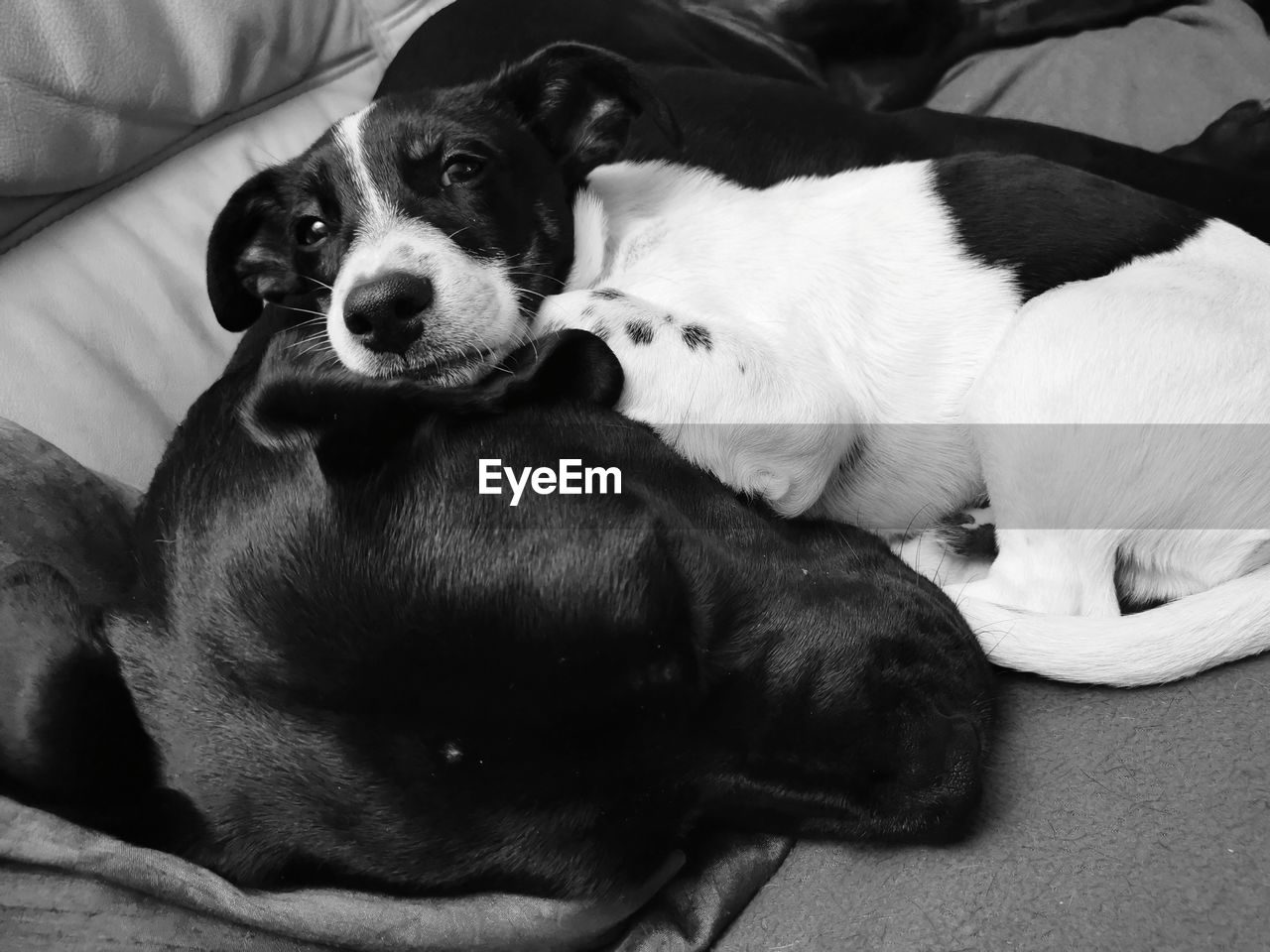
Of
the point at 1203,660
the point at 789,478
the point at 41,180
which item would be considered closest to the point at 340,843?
the point at 789,478

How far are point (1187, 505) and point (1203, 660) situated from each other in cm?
29

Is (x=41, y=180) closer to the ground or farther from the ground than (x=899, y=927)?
farther from the ground

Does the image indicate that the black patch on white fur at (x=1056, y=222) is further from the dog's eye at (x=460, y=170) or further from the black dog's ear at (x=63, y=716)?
the black dog's ear at (x=63, y=716)

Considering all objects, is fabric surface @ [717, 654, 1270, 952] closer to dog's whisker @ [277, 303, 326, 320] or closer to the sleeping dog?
the sleeping dog

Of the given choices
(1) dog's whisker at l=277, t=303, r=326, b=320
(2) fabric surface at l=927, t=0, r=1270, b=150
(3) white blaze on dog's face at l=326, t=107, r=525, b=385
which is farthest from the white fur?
(2) fabric surface at l=927, t=0, r=1270, b=150

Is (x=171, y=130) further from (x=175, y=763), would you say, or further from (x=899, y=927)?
(x=899, y=927)

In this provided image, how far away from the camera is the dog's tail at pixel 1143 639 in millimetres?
1184

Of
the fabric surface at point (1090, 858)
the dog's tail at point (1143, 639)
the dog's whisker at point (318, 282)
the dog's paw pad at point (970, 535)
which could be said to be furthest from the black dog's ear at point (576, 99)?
the fabric surface at point (1090, 858)

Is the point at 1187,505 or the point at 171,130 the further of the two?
the point at 171,130

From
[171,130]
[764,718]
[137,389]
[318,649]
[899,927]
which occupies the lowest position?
[899,927]

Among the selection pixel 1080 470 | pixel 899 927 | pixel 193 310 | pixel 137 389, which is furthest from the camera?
pixel 193 310

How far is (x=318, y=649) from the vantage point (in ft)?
3.10

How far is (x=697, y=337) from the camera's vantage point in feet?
4.84

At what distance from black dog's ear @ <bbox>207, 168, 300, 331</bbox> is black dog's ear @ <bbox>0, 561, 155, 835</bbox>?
0.79 metres
